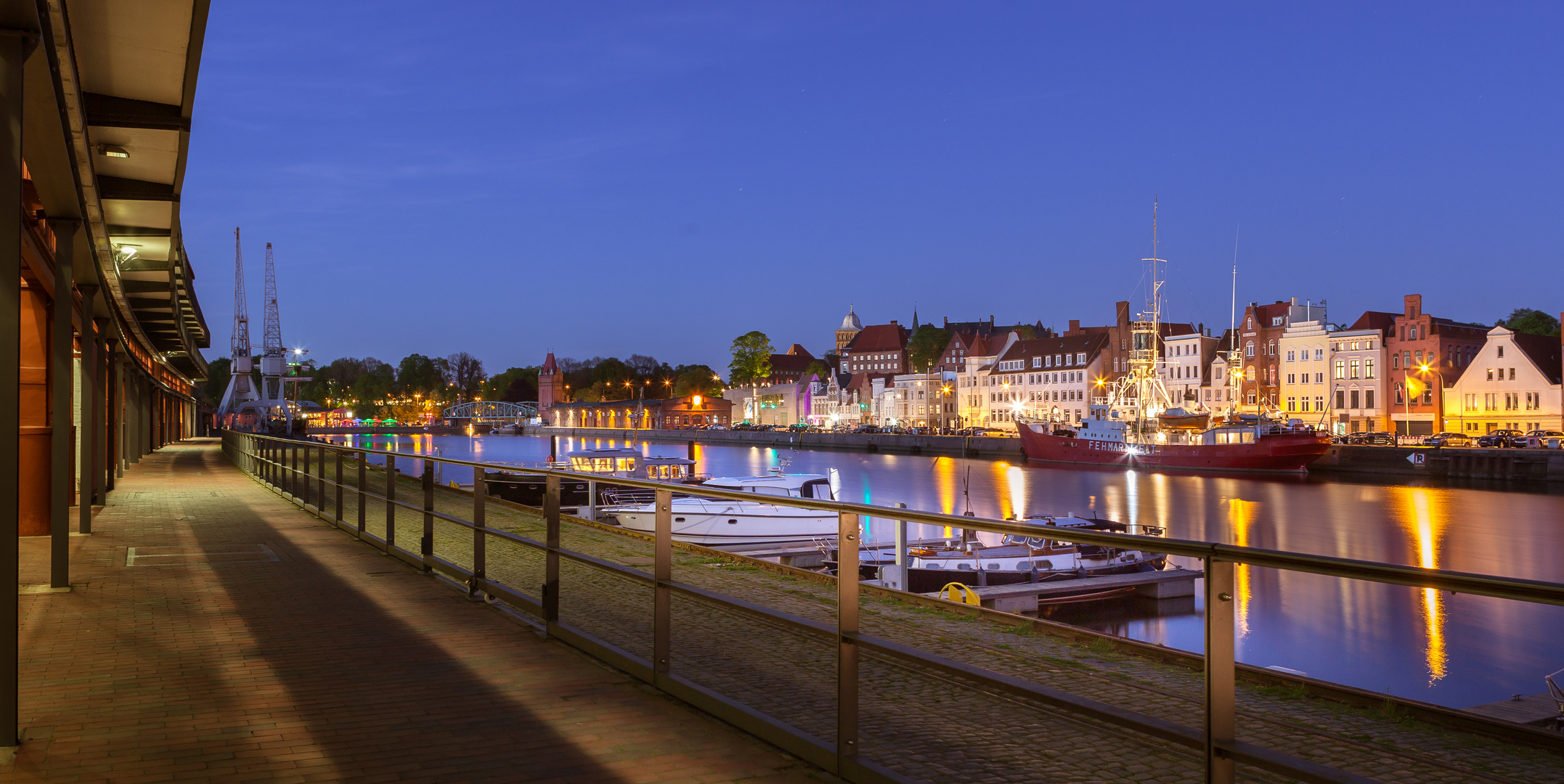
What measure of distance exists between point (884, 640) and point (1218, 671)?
1.54 metres

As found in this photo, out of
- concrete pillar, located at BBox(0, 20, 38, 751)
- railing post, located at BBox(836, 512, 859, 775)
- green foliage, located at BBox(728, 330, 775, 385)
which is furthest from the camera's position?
green foliage, located at BBox(728, 330, 775, 385)

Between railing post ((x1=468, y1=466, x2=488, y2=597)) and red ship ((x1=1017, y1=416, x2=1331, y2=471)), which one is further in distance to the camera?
red ship ((x1=1017, y1=416, x2=1331, y2=471))

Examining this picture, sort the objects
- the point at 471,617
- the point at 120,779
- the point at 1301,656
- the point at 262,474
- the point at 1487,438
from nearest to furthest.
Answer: the point at 120,779
the point at 471,617
the point at 1301,656
the point at 262,474
the point at 1487,438

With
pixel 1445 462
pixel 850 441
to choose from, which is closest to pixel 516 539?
pixel 1445 462

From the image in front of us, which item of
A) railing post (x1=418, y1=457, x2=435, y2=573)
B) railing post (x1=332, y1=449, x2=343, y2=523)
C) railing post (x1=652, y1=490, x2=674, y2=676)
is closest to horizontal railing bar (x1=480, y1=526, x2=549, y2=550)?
railing post (x1=418, y1=457, x2=435, y2=573)

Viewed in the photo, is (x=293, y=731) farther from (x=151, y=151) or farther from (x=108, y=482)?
(x=108, y=482)

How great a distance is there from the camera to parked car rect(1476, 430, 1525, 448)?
220 ft

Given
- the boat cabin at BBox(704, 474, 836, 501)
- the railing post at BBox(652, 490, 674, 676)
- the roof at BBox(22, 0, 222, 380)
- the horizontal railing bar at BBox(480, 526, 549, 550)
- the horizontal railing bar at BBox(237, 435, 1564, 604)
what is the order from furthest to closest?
the boat cabin at BBox(704, 474, 836, 501)
the horizontal railing bar at BBox(480, 526, 549, 550)
the roof at BBox(22, 0, 222, 380)
the railing post at BBox(652, 490, 674, 676)
the horizontal railing bar at BBox(237, 435, 1564, 604)

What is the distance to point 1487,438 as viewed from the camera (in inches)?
2714

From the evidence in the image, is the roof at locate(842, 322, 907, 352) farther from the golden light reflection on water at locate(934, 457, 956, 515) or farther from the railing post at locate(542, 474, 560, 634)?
the railing post at locate(542, 474, 560, 634)

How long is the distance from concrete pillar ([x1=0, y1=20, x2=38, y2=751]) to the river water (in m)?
4.17

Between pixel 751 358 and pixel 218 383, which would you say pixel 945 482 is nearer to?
pixel 751 358

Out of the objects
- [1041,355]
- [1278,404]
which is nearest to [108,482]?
[1278,404]

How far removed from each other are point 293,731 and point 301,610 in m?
3.70
